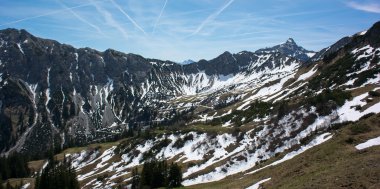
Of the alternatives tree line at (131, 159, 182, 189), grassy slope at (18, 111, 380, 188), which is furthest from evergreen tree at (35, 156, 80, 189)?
grassy slope at (18, 111, 380, 188)

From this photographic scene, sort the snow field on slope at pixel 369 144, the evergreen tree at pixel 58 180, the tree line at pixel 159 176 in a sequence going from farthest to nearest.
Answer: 1. the evergreen tree at pixel 58 180
2. the tree line at pixel 159 176
3. the snow field on slope at pixel 369 144

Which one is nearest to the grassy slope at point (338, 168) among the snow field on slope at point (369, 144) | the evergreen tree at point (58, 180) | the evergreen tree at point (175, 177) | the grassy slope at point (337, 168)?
the grassy slope at point (337, 168)

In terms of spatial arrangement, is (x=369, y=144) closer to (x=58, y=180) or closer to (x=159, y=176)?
(x=159, y=176)

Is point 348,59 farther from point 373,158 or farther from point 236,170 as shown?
point 373,158

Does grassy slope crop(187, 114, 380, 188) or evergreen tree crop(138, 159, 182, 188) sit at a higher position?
grassy slope crop(187, 114, 380, 188)

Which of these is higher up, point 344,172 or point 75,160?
point 344,172

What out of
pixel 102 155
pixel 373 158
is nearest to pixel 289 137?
pixel 373 158

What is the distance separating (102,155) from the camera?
16988 cm

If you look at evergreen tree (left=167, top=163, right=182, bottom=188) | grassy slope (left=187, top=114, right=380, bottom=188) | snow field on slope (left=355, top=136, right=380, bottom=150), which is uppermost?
snow field on slope (left=355, top=136, right=380, bottom=150)

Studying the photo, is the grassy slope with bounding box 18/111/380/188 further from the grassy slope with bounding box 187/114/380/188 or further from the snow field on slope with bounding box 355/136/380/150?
the snow field on slope with bounding box 355/136/380/150

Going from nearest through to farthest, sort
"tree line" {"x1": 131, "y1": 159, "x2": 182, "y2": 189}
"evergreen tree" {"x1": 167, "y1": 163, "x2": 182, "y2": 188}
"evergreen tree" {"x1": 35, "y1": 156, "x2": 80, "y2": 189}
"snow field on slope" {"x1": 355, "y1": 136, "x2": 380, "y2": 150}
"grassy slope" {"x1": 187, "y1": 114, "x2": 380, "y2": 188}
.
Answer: "grassy slope" {"x1": 187, "y1": 114, "x2": 380, "y2": 188}
"snow field on slope" {"x1": 355, "y1": 136, "x2": 380, "y2": 150}
"evergreen tree" {"x1": 167, "y1": 163, "x2": 182, "y2": 188}
"tree line" {"x1": 131, "y1": 159, "x2": 182, "y2": 189}
"evergreen tree" {"x1": 35, "y1": 156, "x2": 80, "y2": 189}

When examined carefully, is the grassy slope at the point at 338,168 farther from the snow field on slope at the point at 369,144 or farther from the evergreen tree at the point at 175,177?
the evergreen tree at the point at 175,177

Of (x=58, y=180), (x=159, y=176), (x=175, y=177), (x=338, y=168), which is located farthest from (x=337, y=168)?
(x=58, y=180)

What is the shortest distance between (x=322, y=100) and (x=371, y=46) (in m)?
77.1
